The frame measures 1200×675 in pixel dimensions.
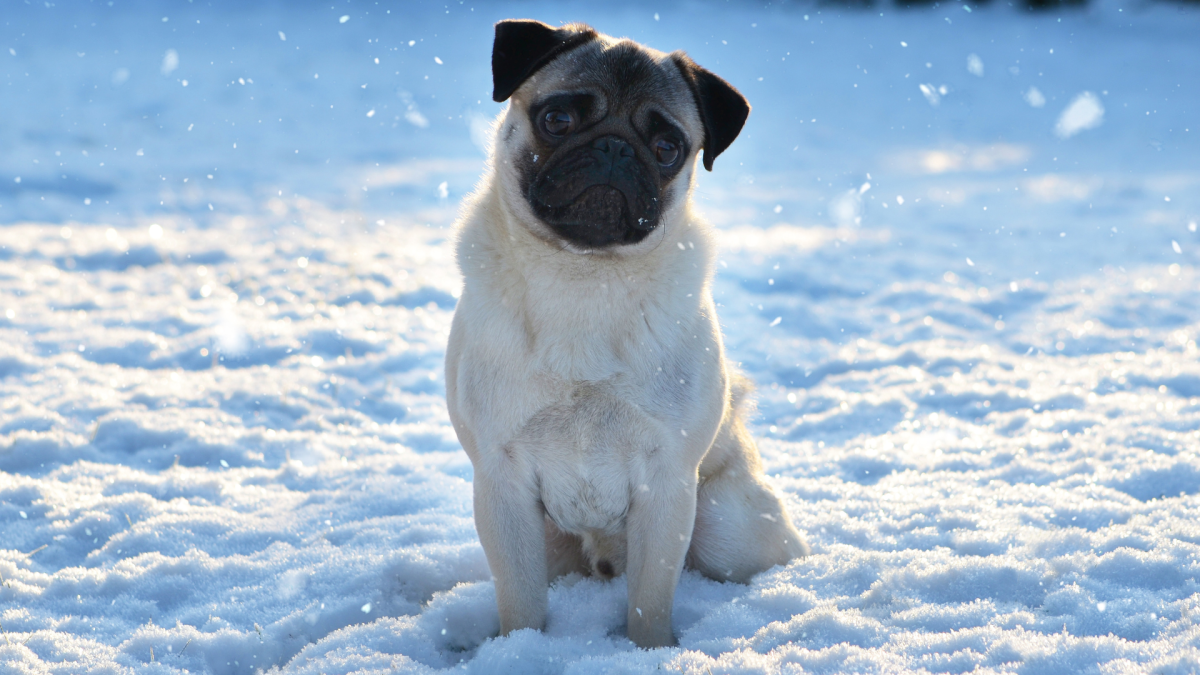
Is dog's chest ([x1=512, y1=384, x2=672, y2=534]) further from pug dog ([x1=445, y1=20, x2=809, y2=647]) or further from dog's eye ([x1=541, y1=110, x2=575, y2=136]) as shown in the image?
dog's eye ([x1=541, y1=110, x2=575, y2=136])

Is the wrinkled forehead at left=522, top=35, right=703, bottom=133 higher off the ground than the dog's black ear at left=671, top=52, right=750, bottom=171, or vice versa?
the wrinkled forehead at left=522, top=35, right=703, bottom=133

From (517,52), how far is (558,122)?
291 millimetres

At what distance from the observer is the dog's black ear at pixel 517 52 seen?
3.01m

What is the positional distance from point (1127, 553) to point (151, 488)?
13.6 feet

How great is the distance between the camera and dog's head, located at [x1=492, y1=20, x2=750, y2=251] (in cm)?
284

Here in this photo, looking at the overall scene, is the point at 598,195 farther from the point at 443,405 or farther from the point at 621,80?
the point at 443,405

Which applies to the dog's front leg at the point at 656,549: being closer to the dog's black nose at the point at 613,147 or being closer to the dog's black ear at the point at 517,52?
the dog's black nose at the point at 613,147

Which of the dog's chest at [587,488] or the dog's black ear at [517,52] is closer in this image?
the dog's chest at [587,488]

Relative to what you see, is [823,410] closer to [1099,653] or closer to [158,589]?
[1099,653]

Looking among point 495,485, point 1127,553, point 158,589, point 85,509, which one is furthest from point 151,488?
point 1127,553

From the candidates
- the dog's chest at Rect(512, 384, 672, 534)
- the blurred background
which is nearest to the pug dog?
the dog's chest at Rect(512, 384, 672, 534)

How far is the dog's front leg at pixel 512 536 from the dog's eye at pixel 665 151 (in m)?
1.13

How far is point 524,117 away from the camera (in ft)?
10.0

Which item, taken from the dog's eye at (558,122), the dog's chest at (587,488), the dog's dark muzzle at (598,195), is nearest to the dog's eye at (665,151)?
the dog's dark muzzle at (598,195)
